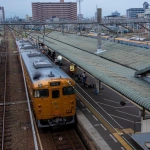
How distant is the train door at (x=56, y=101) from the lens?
39.1 feet

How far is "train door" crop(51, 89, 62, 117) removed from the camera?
11.9 metres

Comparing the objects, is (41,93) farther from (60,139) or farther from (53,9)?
(53,9)

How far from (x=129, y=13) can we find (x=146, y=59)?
147803 millimetres

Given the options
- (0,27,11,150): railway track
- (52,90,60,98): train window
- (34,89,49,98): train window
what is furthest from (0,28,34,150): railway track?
(52,90,60,98): train window

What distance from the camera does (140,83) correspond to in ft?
33.2

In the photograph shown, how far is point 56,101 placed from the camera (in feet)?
39.3

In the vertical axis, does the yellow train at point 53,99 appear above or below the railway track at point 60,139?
above

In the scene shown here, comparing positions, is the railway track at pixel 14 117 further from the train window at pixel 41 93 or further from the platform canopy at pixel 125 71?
the platform canopy at pixel 125 71

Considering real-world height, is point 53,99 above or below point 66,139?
above

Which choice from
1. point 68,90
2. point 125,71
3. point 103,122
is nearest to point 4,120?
point 68,90

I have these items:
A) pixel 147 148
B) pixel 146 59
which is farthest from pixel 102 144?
pixel 146 59

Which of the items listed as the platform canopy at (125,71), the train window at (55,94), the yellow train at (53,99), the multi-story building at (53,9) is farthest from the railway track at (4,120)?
the multi-story building at (53,9)

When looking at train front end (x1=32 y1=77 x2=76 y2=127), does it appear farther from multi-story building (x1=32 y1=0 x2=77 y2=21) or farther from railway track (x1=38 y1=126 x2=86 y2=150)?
multi-story building (x1=32 y1=0 x2=77 y2=21)

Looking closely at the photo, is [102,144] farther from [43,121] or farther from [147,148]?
[43,121]
